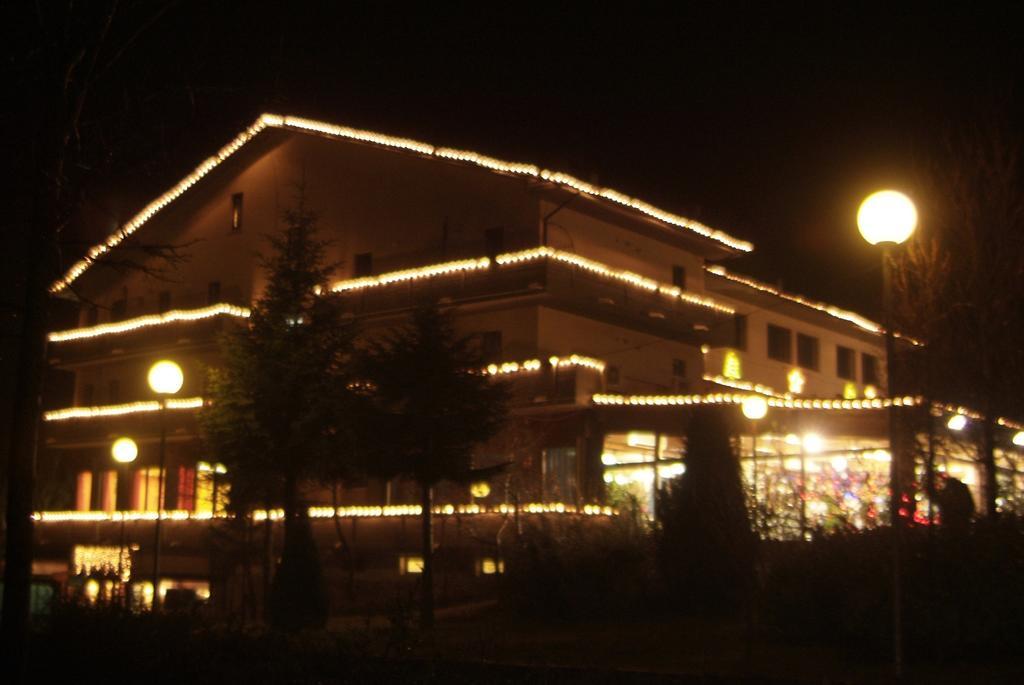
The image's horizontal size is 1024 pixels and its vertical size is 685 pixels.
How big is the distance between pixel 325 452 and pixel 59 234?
418 inches

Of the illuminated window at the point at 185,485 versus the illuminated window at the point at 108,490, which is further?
the illuminated window at the point at 108,490

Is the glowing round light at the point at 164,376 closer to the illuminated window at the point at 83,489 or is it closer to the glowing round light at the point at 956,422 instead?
the glowing round light at the point at 956,422

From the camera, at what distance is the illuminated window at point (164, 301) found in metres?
49.4

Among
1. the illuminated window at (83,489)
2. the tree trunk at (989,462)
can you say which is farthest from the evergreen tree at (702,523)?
the illuminated window at (83,489)

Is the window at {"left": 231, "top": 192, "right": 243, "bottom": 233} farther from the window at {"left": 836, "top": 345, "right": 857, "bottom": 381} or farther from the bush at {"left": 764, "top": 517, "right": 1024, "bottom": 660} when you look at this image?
the bush at {"left": 764, "top": 517, "right": 1024, "bottom": 660}

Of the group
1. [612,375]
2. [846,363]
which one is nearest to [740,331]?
[846,363]

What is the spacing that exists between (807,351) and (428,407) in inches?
1343

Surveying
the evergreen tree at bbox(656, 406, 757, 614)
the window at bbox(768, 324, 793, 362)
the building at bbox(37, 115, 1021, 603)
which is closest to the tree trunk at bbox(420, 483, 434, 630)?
the building at bbox(37, 115, 1021, 603)

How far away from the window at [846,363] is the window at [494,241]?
23.3 metres

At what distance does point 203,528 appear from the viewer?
38.0 meters

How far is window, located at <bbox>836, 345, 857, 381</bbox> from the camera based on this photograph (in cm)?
5766

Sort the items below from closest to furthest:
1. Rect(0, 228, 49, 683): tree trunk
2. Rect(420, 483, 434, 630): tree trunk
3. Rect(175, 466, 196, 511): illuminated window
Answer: Rect(0, 228, 49, 683): tree trunk, Rect(420, 483, 434, 630): tree trunk, Rect(175, 466, 196, 511): illuminated window

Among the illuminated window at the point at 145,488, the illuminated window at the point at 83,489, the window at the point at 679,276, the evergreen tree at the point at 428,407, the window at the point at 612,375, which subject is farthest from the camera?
the illuminated window at the point at 83,489

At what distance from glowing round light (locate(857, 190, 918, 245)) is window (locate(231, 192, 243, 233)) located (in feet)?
120
